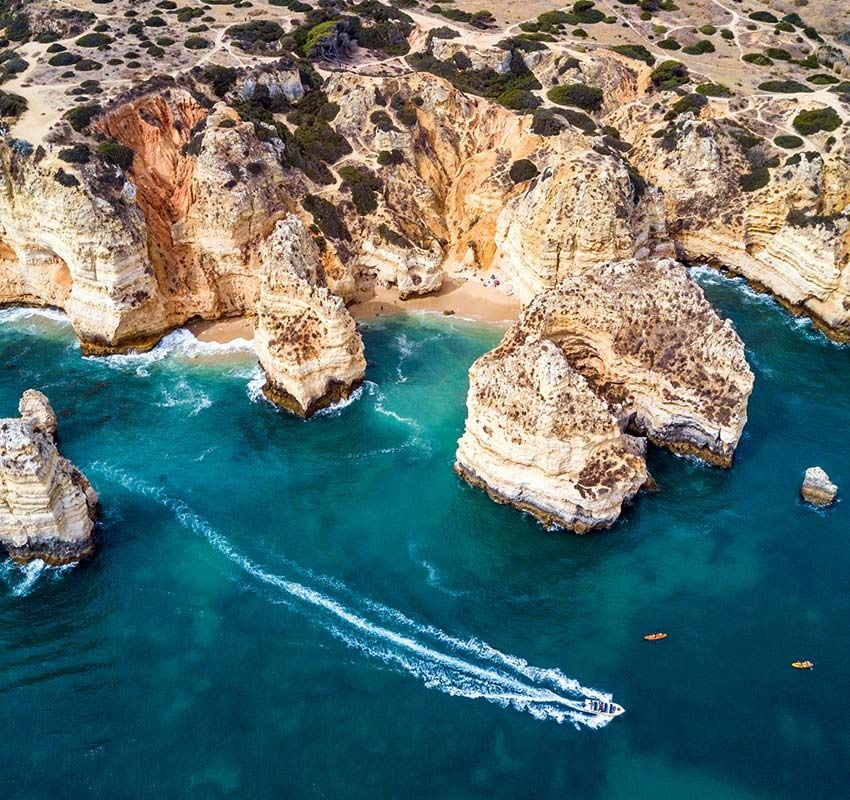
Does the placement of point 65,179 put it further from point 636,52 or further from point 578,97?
point 636,52

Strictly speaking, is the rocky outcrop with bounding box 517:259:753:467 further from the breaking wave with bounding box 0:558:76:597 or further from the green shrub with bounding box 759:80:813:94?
the green shrub with bounding box 759:80:813:94

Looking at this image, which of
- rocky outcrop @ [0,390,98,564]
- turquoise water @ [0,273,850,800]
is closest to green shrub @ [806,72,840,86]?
turquoise water @ [0,273,850,800]

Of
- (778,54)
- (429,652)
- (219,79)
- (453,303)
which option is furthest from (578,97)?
(429,652)

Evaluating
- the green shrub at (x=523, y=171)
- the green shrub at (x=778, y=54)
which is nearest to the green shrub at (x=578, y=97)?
the green shrub at (x=523, y=171)

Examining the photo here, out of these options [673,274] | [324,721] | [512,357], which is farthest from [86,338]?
[673,274]

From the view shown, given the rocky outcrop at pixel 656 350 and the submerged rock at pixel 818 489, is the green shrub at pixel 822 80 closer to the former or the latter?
the rocky outcrop at pixel 656 350

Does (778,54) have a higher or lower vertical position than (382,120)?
higher
